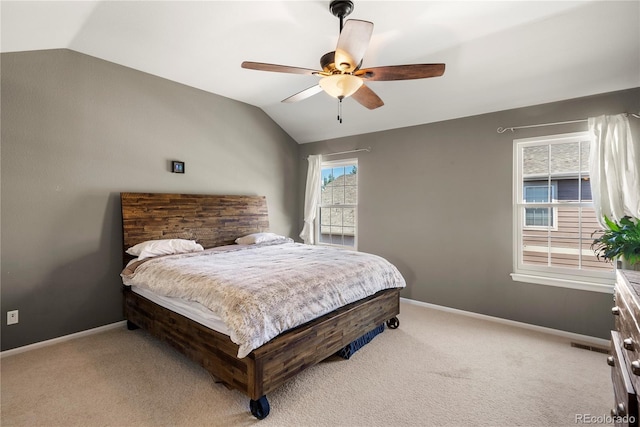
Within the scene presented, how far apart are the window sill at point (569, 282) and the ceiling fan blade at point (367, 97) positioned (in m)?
2.52

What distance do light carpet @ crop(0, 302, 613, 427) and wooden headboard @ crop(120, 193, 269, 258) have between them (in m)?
1.19

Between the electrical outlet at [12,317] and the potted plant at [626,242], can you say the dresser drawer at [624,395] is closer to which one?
the potted plant at [626,242]

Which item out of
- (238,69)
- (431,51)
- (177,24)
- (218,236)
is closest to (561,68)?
(431,51)

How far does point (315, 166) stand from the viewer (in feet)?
17.0

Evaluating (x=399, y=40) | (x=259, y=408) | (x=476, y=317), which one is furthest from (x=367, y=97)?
(x=476, y=317)

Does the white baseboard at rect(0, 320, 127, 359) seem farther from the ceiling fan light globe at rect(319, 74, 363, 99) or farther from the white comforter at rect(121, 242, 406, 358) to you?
the ceiling fan light globe at rect(319, 74, 363, 99)

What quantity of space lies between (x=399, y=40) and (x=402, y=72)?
860mm

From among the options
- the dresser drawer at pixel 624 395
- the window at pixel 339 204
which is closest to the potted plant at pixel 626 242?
the dresser drawer at pixel 624 395

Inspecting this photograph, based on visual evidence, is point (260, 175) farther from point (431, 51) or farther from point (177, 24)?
point (431, 51)

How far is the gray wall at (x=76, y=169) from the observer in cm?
272

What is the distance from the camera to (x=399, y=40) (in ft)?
9.02

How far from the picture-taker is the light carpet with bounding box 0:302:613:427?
6.27 feet

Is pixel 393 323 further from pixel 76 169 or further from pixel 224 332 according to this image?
pixel 76 169

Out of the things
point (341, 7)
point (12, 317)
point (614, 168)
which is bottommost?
point (12, 317)
